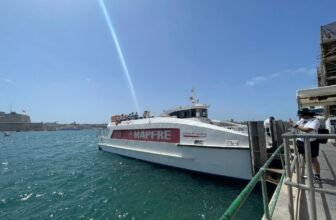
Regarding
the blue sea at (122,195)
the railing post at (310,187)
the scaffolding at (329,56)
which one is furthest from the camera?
the scaffolding at (329,56)

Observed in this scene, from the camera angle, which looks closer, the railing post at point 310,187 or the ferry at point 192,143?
the railing post at point 310,187

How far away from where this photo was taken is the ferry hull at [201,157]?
9.21 metres

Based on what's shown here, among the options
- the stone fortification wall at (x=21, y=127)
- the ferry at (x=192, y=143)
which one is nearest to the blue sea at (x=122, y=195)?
the ferry at (x=192, y=143)

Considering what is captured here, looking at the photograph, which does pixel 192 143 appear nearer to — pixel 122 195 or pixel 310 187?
pixel 122 195

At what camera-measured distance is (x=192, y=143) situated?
428 inches

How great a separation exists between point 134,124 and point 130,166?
9.79 feet

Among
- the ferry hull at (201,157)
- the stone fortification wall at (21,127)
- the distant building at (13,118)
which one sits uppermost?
the distant building at (13,118)

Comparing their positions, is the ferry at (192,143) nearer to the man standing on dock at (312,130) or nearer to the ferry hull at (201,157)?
the ferry hull at (201,157)

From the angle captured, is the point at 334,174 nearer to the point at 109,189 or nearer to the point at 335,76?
the point at 109,189

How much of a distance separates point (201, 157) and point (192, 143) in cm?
87

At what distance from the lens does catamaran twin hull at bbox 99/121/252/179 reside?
9.31 meters

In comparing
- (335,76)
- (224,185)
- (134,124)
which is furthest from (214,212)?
(335,76)

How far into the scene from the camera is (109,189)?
368 inches

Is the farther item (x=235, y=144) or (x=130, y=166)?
(x=130, y=166)
